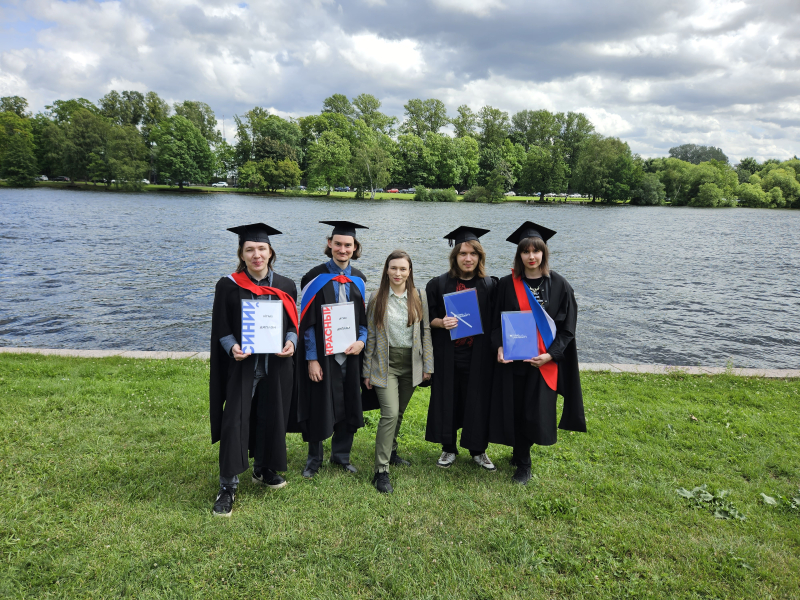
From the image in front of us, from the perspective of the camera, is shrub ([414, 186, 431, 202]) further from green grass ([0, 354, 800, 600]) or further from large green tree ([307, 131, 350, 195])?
green grass ([0, 354, 800, 600])

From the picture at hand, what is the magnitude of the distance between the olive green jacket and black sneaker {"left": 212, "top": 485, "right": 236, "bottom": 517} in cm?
165

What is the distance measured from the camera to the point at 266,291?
425 cm

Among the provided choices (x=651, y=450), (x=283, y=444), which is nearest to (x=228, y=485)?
(x=283, y=444)

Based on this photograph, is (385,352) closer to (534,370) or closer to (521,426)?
(534,370)

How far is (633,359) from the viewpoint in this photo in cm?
1162

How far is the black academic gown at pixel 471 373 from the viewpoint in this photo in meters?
4.82

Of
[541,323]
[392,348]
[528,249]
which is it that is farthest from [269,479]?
[528,249]

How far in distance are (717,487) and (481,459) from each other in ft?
7.96

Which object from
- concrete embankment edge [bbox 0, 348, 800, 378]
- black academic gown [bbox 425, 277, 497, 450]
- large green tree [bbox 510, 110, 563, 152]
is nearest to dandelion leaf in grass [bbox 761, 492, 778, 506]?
black academic gown [bbox 425, 277, 497, 450]

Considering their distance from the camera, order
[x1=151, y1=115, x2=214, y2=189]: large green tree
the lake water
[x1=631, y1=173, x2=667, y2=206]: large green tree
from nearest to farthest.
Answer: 1. the lake water
2. [x1=151, y1=115, x2=214, y2=189]: large green tree
3. [x1=631, y1=173, x2=667, y2=206]: large green tree

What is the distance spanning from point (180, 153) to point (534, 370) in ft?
275

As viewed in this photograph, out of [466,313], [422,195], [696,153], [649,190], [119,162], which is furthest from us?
[696,153]

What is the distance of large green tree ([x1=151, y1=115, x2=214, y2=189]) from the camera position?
246 ft

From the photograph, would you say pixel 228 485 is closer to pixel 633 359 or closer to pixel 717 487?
pixel 717 487
